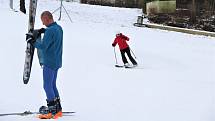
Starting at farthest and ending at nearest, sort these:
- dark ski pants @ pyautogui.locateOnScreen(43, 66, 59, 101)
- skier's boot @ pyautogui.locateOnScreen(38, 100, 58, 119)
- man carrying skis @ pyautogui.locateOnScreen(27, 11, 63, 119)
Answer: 1. skier's boot @ pyautogui.locateOnScreen(38, 100, 58, 119)
2. dark ski pants @ pyautogui.locateOnScreen(43, 66, 59, 101)
3. man carrying skis @ pyautogui.locateOnScreen(27, 11, 63, 119)

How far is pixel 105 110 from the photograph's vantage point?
9.11 meters

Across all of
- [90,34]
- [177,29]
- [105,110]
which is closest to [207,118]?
[105,110]

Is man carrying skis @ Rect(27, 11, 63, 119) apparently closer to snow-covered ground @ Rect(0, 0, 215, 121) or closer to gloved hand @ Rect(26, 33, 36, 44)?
gloved hand @ Rect(26, 33, 36, 44)

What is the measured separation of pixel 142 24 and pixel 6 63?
16478mm

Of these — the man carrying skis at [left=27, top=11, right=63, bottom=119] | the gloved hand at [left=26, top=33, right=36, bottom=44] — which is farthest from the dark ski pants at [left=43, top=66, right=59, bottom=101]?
the gloved hand at [left=26, top=33, right=36, bottom=44]

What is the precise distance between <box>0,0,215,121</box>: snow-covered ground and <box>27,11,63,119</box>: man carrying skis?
49cm

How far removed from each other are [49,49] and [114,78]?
17.0 ft

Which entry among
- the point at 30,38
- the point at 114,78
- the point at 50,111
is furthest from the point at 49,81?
the point at 114,78

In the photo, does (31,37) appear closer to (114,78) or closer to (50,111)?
(50,111)

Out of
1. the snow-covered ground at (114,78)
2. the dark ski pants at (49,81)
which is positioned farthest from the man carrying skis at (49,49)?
the snow-covered ground at (114,78)

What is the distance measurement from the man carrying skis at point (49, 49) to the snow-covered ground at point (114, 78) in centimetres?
49

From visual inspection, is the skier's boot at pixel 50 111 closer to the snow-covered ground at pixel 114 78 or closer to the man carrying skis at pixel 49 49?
the man carrying skis at pixel 49 49

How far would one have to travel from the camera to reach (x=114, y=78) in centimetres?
1280

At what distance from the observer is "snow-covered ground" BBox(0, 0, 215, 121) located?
30.1 feet
